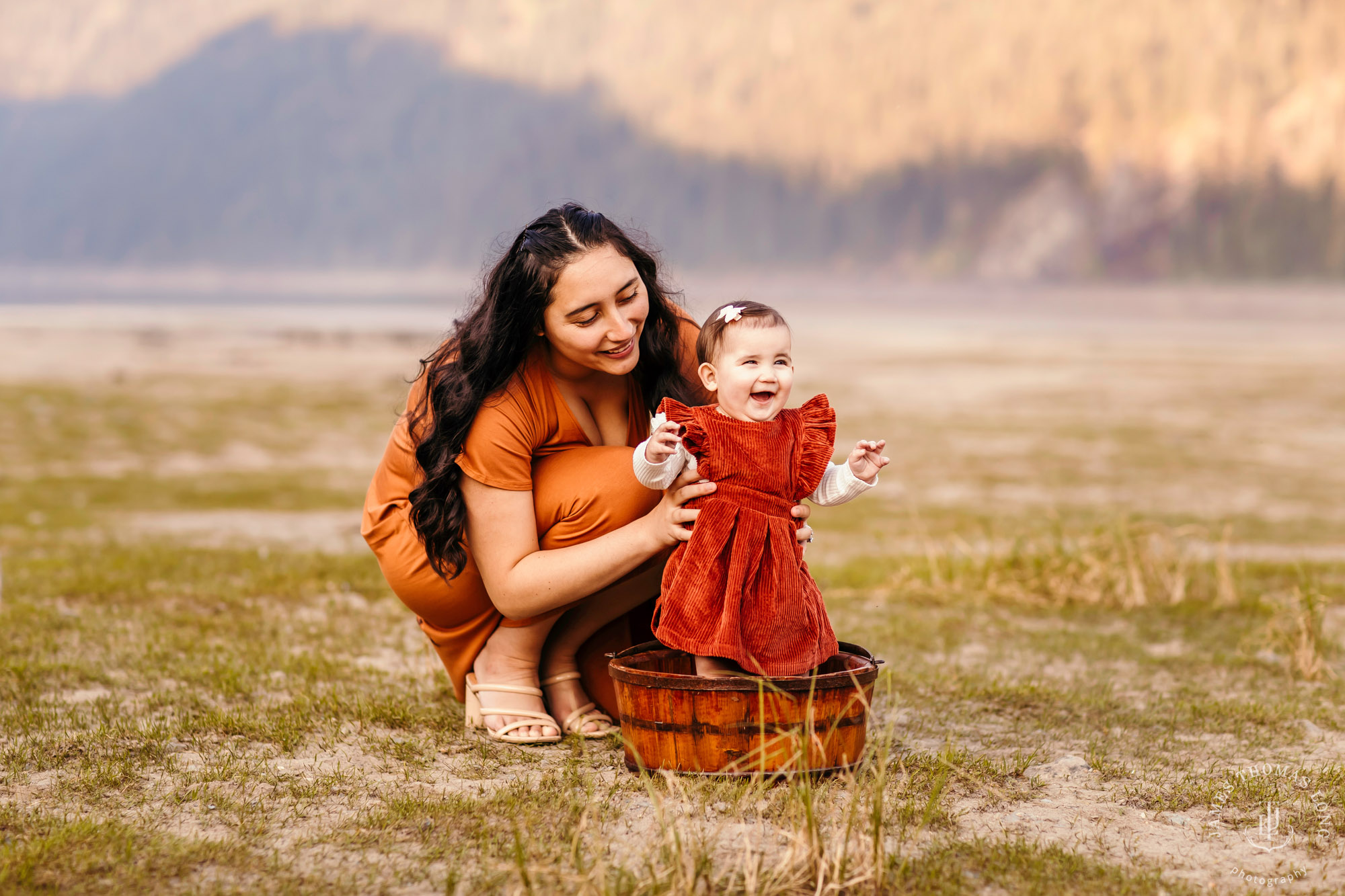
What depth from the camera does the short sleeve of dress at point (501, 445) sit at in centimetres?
367

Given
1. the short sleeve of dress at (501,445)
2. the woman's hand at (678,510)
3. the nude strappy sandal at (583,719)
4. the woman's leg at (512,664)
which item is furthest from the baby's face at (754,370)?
the nude strappy sandal at (583,719)

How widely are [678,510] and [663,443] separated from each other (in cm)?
20

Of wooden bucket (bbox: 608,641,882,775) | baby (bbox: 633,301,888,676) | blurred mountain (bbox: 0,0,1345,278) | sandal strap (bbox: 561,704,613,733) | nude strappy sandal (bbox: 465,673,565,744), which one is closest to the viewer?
wooden bucket (bbox: 608,641,882,775)

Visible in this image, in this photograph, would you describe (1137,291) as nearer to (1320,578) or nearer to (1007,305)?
(1007,305)

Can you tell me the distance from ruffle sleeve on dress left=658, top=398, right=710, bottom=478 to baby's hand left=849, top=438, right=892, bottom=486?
398 millimetres

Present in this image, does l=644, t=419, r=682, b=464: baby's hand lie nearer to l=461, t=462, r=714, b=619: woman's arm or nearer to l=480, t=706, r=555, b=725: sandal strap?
l=461, t=462, r=714, b=619: woman's arm

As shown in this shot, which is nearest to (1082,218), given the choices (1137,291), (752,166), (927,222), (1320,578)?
(1137,291)

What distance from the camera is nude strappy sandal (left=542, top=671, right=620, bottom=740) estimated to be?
396 centimetres

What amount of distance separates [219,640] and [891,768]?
3319 mm

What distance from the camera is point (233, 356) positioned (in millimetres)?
43750

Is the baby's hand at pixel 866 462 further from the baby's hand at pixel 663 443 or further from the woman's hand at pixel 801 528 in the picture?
the baby's hand at pixel 663 443

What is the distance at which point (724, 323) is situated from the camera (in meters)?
3.40

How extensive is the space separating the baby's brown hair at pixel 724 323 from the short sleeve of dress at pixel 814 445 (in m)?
0.24

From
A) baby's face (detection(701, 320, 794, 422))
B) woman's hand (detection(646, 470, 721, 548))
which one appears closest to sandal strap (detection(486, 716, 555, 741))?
woman's hand (detection(646, 470, 721, 548))
